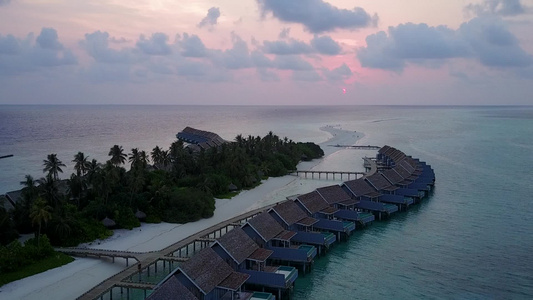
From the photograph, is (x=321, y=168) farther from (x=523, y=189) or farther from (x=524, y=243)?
(x=524, y=243)

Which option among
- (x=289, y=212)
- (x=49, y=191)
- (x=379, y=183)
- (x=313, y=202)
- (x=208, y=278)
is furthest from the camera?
(x=379, y=183)

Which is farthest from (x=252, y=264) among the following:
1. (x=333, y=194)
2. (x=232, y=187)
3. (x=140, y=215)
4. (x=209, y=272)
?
(x=232, y=187)

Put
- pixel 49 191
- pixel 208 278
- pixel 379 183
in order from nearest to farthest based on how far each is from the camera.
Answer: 1. pixel 208 278
2. pixel 49 191
3. pixel 379 183

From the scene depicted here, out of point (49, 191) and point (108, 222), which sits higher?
point (49, 191)

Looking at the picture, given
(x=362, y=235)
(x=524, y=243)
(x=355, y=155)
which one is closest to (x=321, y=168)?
(x=355, y=155)

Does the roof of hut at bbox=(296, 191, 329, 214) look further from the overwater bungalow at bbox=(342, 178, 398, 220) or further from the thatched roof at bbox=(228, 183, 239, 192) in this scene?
the thatched roof at bbox=(228, 183, 239, 192)

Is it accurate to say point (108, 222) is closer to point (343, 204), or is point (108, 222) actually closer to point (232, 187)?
point (232, 187)

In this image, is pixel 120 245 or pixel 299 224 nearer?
pixel 120 245
